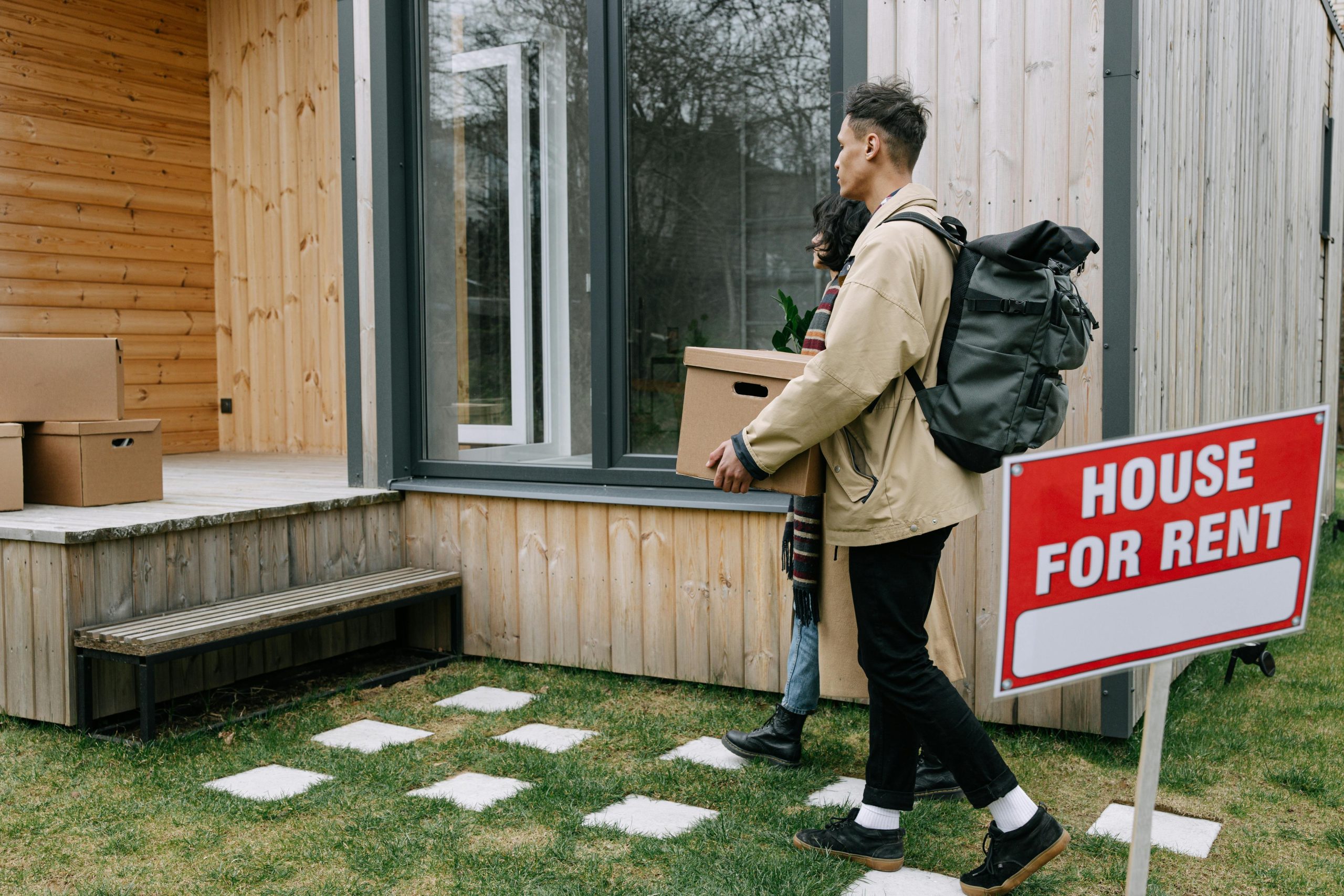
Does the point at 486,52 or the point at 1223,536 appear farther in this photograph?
the point at 486,52

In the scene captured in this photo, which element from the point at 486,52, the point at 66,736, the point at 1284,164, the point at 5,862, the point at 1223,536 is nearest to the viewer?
the point at 1223,536

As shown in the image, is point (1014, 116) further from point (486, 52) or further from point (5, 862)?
point (5, 862)

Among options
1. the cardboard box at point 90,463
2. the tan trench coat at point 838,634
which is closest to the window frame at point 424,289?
the cardboard box at point 90,463

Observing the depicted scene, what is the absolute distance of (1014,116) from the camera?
3.47m

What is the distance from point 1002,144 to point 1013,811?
6.39 feet

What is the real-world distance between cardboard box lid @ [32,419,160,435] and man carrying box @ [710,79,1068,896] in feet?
8.74

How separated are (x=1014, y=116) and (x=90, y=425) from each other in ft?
10.5

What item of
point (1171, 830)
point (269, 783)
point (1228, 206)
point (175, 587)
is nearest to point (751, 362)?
point (1171, 830)

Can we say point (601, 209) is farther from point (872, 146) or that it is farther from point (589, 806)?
point (589, 806)

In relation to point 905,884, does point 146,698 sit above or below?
above

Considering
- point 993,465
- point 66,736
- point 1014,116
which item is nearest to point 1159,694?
point 993,465

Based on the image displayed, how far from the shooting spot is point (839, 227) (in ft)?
9.76

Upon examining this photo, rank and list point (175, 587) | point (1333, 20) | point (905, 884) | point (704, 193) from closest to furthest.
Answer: point (905, 884) < point (175, 587) < point (704, 193) < point (1333, 20)

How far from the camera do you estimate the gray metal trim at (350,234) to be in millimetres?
4777
